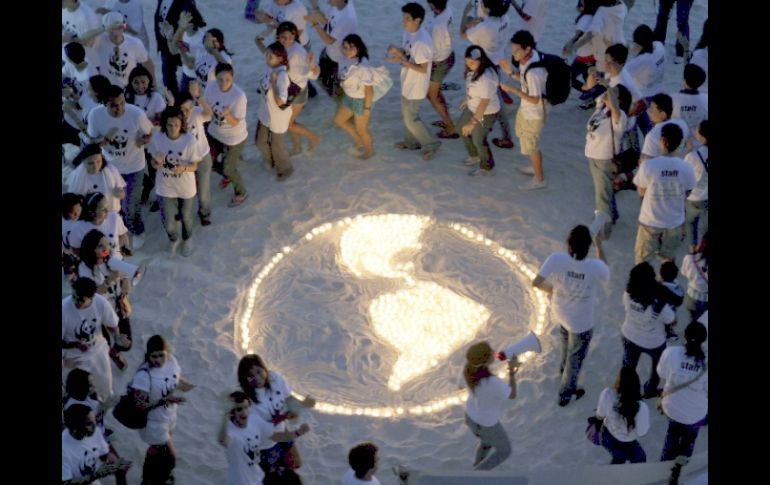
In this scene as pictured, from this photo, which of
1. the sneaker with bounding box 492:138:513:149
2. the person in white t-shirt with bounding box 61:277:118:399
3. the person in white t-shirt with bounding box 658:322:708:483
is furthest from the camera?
the sneaker with bounding box 492:138:513:149

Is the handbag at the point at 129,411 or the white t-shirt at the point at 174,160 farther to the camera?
the white t-shirt at the point at 174,160

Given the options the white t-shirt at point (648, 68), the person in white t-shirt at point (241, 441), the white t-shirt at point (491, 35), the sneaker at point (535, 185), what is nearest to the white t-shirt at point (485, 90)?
the white t-shirt at point (491, 35)

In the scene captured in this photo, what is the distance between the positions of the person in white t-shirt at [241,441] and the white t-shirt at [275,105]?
181 inches

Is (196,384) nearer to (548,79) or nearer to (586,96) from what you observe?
(548,79)

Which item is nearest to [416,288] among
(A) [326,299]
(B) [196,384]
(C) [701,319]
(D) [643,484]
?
(A) [326,299]

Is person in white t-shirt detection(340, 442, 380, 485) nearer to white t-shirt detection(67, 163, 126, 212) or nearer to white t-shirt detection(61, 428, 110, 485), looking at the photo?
white t-shirt detection(61, 428, 110, 485)

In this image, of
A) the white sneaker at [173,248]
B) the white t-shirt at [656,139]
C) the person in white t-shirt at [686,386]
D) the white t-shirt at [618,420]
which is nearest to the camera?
the white t-shirt at [618,420]

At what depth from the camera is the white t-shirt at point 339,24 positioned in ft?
41.9

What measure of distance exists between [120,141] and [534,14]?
516cm

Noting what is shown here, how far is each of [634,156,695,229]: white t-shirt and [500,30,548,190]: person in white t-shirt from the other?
1.65 metres

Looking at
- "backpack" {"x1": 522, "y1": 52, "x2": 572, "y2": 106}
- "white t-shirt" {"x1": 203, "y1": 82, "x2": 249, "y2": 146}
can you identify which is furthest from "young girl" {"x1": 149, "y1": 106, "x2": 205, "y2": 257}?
"backpack" {"x1": 522, "y1": 52, "x2": 572, "y2": 106}

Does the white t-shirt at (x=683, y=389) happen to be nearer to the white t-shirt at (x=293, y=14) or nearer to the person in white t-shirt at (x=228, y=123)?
the person in white t-shirt at (x=228, y=123)

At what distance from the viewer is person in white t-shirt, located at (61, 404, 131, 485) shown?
7.97 metres
